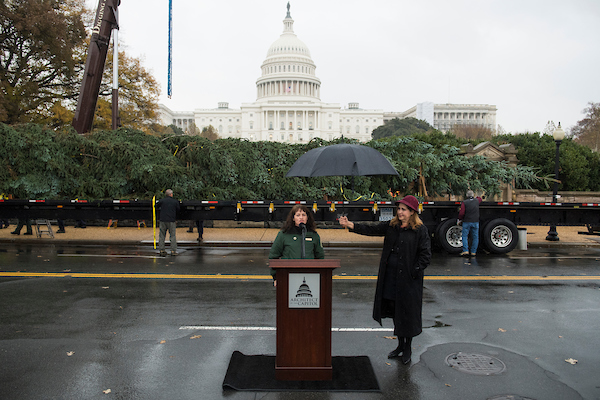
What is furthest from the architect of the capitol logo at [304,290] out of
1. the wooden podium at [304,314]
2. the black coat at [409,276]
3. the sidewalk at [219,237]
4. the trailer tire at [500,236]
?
the sidewalk at [219,237]

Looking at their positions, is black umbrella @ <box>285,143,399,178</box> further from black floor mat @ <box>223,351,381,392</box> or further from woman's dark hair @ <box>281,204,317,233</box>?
black floor mat @ <box>223,351,381,392</box>

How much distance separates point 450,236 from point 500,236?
4.38 ft

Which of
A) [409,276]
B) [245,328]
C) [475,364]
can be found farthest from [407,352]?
[245,328]

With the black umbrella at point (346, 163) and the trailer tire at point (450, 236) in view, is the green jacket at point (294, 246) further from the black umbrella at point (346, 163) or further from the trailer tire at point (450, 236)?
the trailer tire at point (450, 236)

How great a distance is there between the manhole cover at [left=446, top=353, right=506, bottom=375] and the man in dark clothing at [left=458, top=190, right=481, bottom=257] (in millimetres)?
6786

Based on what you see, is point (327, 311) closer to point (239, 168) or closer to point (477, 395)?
point (477, 395)

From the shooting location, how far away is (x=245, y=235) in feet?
51.3

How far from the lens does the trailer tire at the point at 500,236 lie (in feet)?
39.2

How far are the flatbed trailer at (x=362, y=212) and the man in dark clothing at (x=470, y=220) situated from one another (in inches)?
18.4

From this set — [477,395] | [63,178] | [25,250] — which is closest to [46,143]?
[63,178]

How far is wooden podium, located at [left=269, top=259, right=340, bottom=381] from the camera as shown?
13.5 feet

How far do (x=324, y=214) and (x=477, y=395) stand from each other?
334 inches

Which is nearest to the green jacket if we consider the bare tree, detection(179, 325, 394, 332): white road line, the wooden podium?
the wooden podium

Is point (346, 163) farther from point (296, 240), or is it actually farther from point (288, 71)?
point (288, 71)
